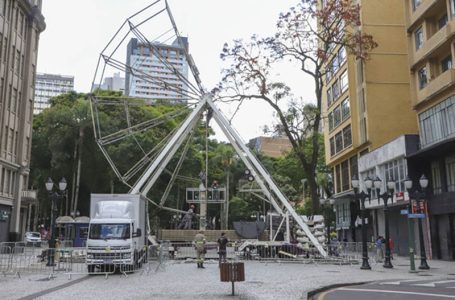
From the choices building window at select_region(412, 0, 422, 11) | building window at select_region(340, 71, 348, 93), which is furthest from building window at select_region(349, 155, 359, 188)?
building window at select_region(412, 0, 422, 11)

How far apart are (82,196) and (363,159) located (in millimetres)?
33569

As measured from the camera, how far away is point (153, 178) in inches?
1241

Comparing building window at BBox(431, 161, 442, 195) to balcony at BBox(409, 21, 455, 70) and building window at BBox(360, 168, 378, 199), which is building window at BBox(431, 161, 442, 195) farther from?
balcony at BBox(409, 21, 455, 70)

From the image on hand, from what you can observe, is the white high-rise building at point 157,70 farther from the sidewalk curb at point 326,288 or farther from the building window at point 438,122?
the sidewalk curb at point 326,288

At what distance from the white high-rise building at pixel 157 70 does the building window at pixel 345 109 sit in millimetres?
20950

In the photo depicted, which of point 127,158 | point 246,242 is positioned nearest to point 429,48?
point 246,242

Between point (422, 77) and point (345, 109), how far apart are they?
13.3 meters

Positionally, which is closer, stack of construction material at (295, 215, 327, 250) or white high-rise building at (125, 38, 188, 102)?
stack of construction material at (295, 215, 327, 250)

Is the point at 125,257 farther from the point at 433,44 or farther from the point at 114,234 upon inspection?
the point at 433,44

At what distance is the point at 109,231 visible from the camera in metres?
22.4

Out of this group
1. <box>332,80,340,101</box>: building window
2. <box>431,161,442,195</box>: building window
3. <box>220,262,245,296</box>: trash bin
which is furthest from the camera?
<box>332,80,340,101</box>: building window

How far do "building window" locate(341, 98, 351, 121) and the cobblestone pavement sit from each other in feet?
85.3

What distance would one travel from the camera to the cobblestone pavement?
563 inches

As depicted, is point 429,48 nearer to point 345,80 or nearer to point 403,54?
point 403,54
